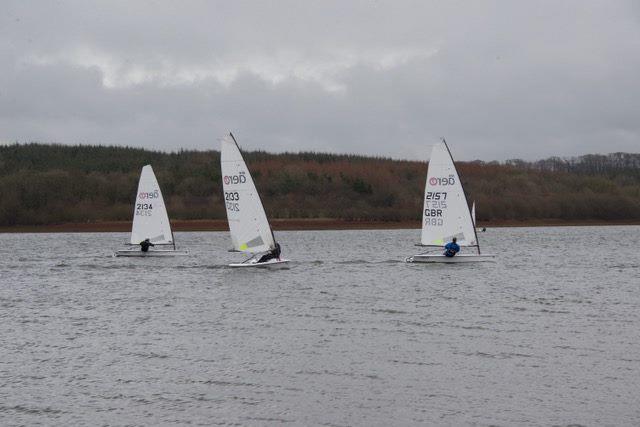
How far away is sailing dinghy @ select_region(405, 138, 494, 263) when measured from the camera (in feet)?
159

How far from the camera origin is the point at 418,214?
460 ft

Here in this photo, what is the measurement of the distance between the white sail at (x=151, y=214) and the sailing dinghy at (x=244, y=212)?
12.8 metres

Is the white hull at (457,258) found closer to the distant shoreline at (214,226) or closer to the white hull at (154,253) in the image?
the white hull at (154,253)

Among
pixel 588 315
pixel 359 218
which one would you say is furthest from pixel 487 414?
pixel 359 218

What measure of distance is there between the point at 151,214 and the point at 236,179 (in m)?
14.5

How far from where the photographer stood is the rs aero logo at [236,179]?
151 feet

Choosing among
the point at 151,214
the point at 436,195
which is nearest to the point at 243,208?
the point at 436,195

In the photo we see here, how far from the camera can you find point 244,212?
46.5 m

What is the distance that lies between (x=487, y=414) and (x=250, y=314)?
15900 millimetres

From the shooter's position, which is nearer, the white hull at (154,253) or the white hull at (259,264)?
the white hull at (259,264)

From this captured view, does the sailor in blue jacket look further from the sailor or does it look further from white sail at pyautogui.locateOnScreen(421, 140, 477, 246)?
the sailor

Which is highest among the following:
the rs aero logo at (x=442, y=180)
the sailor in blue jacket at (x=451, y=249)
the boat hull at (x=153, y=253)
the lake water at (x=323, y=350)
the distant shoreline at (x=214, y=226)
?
the rs aero logo at (x=442, y=180)

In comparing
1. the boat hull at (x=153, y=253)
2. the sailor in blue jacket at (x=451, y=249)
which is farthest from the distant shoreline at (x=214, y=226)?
the sailor in blue jacket at (x=451, y=249)

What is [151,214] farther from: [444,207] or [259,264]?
Result: [444,207]
